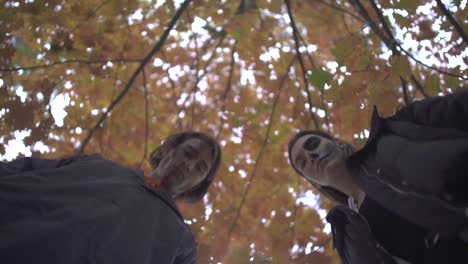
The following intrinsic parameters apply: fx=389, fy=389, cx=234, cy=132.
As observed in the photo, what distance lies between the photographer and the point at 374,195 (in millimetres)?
1699

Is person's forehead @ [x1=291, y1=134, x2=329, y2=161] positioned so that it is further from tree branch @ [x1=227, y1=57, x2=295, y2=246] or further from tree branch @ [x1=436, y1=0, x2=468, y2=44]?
tree branch @ [x1=227, y1=57, x2=295, y2=246]

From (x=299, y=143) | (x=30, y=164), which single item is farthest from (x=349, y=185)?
(x=30, y=164)

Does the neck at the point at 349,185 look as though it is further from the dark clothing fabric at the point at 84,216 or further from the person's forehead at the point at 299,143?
the dark clothing fabric at the point at 84,216

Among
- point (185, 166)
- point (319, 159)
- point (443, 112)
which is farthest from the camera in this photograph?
point (185, 166)

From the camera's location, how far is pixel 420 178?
139 cm

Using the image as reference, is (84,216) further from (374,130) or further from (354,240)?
(374,130)

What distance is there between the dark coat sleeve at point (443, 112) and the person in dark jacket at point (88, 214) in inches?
50.9

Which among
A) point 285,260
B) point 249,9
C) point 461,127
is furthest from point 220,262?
point 249,9

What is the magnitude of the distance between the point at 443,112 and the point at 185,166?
1493 millimetres

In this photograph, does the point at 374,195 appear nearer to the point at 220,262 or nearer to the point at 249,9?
the point at 220,262

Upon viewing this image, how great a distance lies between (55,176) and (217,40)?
4.83 metres

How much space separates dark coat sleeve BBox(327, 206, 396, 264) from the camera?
176 cm

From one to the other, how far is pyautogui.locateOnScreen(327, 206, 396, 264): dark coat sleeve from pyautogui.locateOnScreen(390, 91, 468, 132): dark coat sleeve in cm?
53

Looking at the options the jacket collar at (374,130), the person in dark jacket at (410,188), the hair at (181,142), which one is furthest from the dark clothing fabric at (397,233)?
the hair at (181,142)
